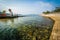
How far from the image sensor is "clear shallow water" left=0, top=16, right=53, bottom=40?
1969 mm

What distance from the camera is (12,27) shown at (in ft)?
6.95

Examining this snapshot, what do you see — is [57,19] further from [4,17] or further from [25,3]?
[4,17]

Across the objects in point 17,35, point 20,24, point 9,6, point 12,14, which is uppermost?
point 9,6

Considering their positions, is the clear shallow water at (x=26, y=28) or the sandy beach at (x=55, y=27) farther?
the clear shallow water at (x=26, y=28)

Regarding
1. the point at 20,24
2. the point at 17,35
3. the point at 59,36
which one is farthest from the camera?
the point at 20,24

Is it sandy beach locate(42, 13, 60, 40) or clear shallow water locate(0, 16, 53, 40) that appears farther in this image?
clear shallow water locate(0, 16, 53, 40)

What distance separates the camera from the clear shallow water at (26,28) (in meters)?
1.97

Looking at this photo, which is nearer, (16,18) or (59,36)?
(59,36)

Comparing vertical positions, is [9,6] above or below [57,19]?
above

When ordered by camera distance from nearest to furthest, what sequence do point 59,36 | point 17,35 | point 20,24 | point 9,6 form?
point 59,36 < point 17,35 < point 20,24 < point 9,6

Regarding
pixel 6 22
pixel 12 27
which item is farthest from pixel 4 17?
pixel 12 27

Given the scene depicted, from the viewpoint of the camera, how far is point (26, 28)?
2059 millimetres

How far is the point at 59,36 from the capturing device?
1843 mm

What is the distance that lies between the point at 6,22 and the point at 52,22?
804 millimetres
